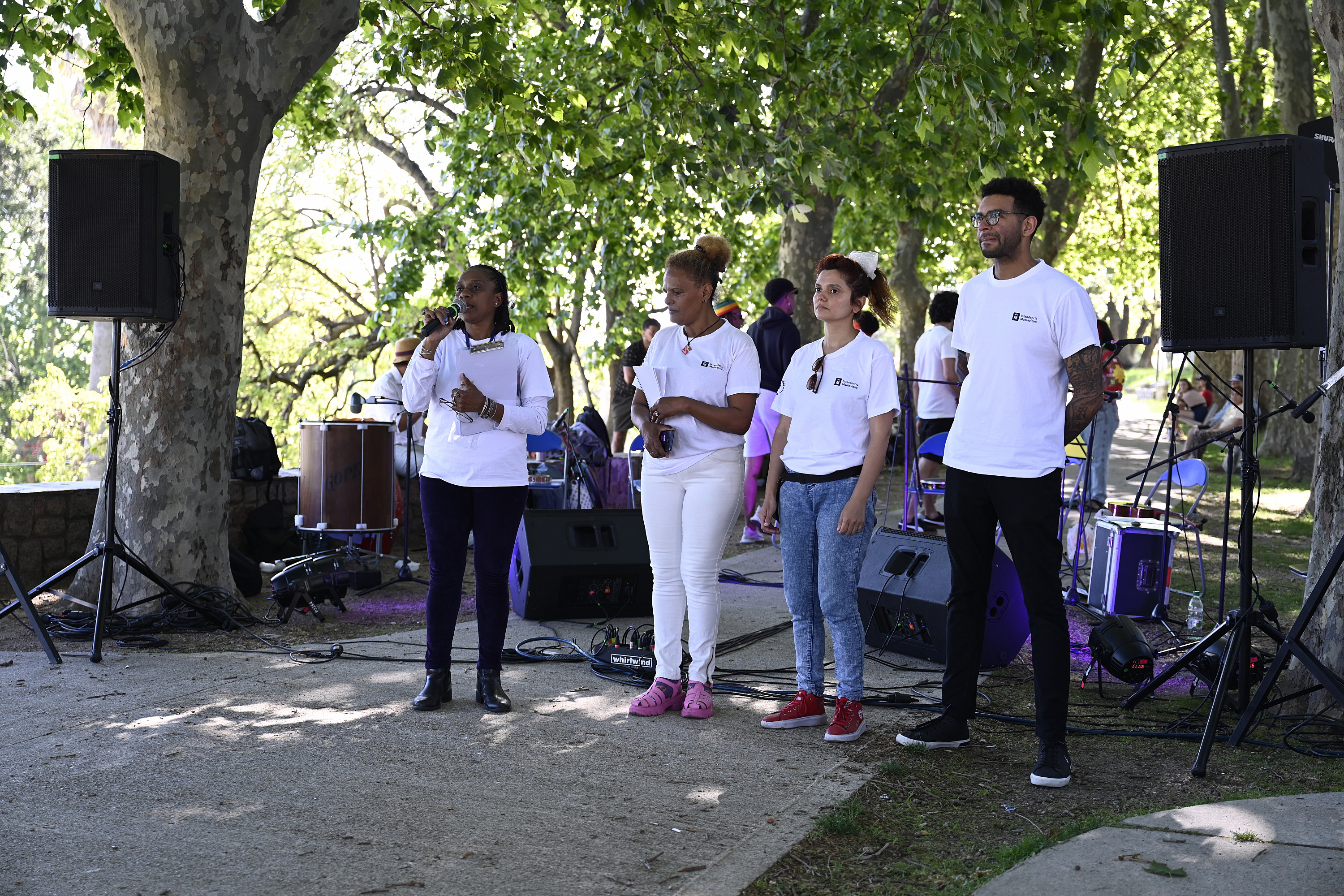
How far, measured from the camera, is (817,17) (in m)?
14.1

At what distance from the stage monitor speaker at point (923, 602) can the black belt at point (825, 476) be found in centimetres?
123

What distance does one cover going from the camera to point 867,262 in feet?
15.2

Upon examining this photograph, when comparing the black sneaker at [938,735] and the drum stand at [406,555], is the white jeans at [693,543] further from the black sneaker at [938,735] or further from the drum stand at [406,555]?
the drum stand at [406,555]

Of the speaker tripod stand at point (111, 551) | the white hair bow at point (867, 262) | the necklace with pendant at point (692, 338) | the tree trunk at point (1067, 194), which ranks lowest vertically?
the speaker tripod stand at point (111, 551)

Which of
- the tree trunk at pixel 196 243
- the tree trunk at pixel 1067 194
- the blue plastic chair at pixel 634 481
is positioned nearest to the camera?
the tree trunk at pixel 196 243

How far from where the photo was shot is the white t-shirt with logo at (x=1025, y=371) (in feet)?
12.7

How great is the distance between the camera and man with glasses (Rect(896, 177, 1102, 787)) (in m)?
3.89

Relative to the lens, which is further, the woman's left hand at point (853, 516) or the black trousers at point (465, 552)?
the black trousers at point (465, 552)

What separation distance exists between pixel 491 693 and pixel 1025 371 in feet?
8.20

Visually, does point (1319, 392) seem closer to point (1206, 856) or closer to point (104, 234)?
point (1206, 856)

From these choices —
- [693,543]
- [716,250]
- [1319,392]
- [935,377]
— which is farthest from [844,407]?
[935,377]

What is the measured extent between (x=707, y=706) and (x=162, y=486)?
148 inches

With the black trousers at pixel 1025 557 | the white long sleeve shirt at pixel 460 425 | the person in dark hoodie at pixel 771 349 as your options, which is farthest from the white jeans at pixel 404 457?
the black trousers at pixel 1025 557

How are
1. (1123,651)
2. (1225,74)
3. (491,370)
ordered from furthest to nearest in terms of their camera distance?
1. (1225,74)
2. (1123,651)
3. (491,370)
